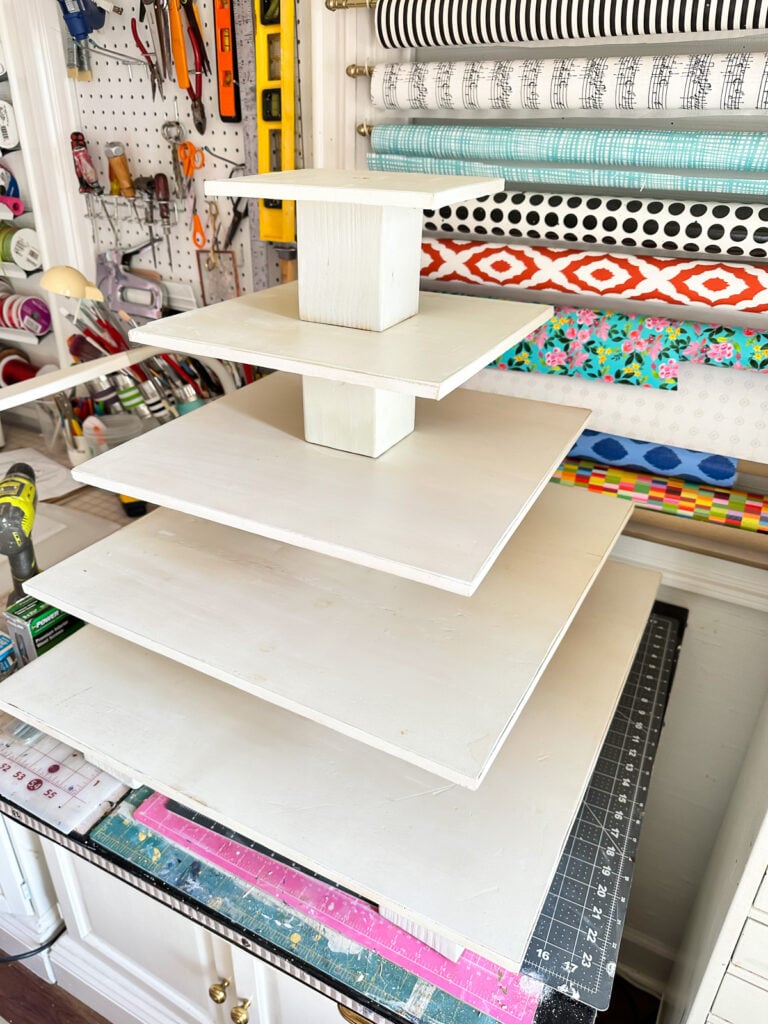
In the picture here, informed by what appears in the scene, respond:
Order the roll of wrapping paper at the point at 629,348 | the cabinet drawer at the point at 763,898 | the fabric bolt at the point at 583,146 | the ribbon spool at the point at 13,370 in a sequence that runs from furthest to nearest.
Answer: the ribbon spool at the point at 13,370 → the roll of wrapping paper at the point at 629,348 → the fabric bolt at the point at 583,146 → the cabinet drawer at the point at 763,898

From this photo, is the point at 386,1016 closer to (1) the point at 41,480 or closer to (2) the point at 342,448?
(2) the point at 342,448

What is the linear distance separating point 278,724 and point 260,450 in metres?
0.34

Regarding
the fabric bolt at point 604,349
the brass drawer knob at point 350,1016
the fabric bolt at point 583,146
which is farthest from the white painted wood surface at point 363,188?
the brass drawer knob at point 350,1016

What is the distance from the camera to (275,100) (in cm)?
120

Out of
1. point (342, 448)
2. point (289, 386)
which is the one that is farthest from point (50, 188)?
point (342, 448)

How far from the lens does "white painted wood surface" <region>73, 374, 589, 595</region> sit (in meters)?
0.70

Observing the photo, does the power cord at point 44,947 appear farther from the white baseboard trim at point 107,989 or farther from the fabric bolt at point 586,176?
the fabric bolt at point 586,176

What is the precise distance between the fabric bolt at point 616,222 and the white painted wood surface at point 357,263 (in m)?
0.29

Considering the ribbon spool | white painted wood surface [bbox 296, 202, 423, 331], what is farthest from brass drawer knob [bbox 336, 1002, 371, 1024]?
the ribbon spool

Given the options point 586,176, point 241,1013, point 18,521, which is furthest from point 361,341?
point 241,1013

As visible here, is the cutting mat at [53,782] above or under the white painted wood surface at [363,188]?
under

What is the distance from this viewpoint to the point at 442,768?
65cm

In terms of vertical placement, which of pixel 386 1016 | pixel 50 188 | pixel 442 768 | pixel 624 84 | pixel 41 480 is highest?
pixel 624 84

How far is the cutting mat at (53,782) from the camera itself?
0.94 metres
